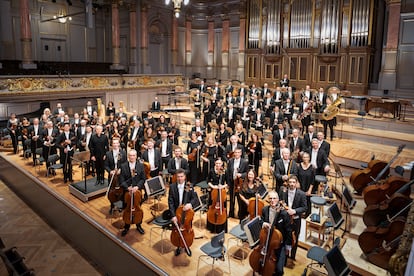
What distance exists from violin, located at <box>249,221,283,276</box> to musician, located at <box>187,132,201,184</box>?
3.52 metres

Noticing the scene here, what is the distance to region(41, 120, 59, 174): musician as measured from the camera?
8.66 meters

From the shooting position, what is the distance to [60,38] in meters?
17.2

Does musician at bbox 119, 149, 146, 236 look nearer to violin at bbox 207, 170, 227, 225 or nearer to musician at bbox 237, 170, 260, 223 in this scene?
violin at bbox 207, 170, 227, 225

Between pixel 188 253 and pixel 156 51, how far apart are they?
1559 centimetres

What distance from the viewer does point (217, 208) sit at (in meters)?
5.57

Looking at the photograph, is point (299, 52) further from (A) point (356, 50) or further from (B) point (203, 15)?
(B) point (203, 15)

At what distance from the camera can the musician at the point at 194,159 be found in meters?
7.64

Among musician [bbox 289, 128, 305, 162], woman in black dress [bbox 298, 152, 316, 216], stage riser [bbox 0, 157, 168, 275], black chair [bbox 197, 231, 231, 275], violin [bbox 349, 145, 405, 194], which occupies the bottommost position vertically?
stage riser [bbox 0, 157, 168, 275]

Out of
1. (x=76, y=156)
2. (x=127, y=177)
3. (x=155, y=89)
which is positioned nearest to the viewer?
(x=127, y=177)

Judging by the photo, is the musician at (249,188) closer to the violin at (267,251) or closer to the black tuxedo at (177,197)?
the black tuxedo at (177,197)

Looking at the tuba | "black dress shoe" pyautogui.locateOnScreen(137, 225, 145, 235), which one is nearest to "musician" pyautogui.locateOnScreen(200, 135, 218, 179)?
"black dress shoe" pyautogui.locateOnScreen(137, 225, 145, 235)

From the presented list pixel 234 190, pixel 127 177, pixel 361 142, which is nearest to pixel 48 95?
pixel 127 177

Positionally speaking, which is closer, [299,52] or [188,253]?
[188,253]

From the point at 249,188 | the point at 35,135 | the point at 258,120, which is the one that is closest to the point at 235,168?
the point at 249,188
